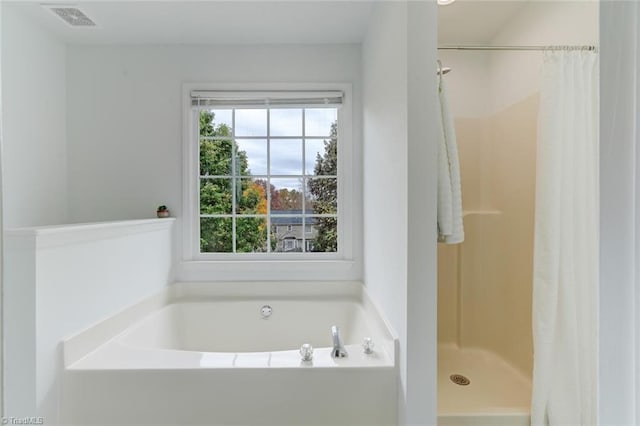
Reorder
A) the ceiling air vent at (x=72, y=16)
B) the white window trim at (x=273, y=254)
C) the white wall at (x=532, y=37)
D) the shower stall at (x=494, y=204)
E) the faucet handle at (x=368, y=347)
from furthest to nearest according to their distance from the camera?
the white window trim at (x=273, y=254) → the ceiling air vent at (x=72, y=16) → the shower stall at (x=494, y=204) → the white wall at (x=532, y=37) → the faucet handle at (x=368, y=347)

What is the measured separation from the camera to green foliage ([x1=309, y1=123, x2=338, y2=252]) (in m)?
2.25

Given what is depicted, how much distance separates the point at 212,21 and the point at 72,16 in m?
0.81

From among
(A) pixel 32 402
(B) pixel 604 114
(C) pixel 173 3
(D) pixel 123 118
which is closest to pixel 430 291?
(B) pixel 604 114

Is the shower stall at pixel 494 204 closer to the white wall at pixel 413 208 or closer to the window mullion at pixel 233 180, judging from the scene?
the white wall at pixel 413 208

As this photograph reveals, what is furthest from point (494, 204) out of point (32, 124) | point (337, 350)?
point (32, 124)

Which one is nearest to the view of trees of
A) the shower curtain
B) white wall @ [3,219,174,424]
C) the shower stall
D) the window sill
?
the window sill

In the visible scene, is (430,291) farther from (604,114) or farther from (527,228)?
(527,228)

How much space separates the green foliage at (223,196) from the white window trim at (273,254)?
0.19 feet

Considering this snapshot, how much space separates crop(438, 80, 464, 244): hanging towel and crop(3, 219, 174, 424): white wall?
149cm

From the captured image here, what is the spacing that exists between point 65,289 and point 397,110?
5.06 ft

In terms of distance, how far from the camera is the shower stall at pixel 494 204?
163cm

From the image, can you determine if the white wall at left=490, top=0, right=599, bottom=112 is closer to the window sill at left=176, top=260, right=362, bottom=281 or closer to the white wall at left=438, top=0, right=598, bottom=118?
the white wall at left=438, top=0, right=598, bottom=118

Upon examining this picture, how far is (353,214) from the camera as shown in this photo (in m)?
2.16

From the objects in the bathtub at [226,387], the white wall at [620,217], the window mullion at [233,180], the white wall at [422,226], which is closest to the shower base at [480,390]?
the bathtub at [226,387]
